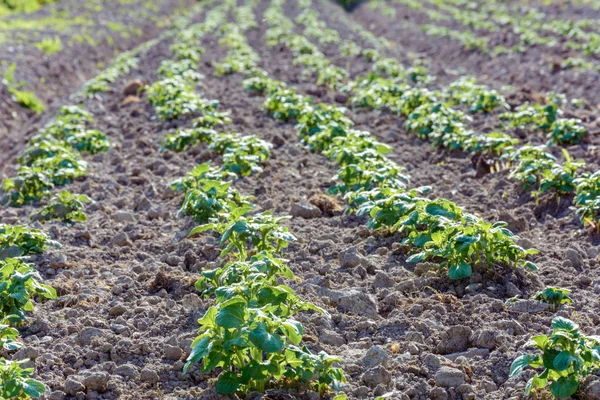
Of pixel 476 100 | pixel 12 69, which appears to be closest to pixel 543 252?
pixel 476 100

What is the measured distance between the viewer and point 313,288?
15.5 feet

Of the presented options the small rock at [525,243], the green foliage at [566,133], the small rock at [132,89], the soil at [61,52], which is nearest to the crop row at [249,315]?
the small rock at [525,243]

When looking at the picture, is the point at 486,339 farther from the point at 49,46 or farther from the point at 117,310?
the point at 49,46

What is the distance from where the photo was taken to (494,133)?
7.45 metres

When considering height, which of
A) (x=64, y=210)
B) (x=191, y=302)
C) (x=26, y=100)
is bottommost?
(x=26, y=100)

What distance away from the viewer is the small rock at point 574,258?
505cm

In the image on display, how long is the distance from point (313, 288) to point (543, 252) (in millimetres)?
1789

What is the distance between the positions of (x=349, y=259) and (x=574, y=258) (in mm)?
1524

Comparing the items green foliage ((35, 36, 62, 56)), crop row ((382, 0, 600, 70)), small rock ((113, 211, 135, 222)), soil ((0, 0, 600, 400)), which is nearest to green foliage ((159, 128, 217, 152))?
soil ((0, 0, 600, 400))

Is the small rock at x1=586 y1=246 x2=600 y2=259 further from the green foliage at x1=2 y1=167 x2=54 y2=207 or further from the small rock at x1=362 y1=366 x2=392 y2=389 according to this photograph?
the green foliage at x1=2 y1=167 x2=54 y2=207

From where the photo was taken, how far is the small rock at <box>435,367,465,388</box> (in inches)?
146

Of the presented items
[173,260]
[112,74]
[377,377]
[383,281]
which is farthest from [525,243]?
[112,74]

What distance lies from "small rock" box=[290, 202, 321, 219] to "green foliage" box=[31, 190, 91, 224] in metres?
1.75

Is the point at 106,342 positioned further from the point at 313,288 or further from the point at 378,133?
the point at 378,133
